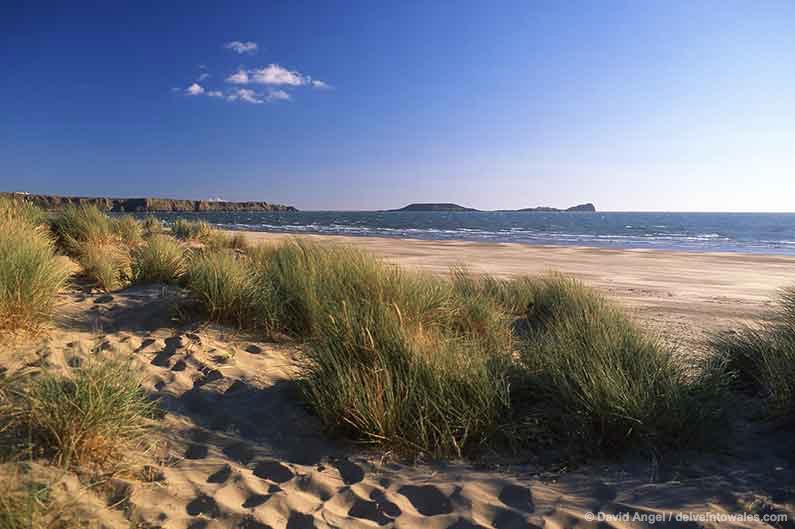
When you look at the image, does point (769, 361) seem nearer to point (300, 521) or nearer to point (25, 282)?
point (300, 521)

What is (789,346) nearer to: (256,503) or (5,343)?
(256,503)

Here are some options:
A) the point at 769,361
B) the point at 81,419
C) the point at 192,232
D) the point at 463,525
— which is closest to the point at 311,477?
the point at 463,525

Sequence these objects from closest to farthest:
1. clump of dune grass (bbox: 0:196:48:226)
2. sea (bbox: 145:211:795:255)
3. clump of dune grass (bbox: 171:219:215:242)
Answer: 1. clump of dune grass (bbox: 0:196:48:226)
2. clump of dune grass (bbox: 171:219:215:242)
3. sea (bbox: 145:211:795:255)

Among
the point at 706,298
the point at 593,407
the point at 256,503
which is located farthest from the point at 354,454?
the point at 706,298

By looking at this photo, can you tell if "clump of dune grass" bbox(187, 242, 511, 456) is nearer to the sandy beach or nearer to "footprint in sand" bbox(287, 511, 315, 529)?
"footprint in sand" bbox(287, 511, 315, 529)

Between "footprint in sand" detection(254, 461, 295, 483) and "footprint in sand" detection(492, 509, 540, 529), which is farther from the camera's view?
"footprint in sand" detection(254, 461, 295, 483)

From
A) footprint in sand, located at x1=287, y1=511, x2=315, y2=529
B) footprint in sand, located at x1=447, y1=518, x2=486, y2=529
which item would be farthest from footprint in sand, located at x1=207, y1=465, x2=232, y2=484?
footprint in sand, located at x1=447, y1=518, x2=486, y2=529

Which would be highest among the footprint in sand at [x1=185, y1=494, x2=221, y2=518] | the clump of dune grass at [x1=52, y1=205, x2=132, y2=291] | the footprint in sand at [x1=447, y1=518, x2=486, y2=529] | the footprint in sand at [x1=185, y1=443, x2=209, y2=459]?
the clump of dune grass at [x1=52, y1=205, x2=132, y2=291]

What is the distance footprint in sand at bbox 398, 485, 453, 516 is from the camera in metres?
2.45

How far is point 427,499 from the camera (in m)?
2.54

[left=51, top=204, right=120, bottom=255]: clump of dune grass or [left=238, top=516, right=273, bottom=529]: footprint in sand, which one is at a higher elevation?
[left=51, top=204, right=120, bottom=255]: clump of dune grass

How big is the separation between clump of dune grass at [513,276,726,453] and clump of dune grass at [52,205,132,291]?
6.00m

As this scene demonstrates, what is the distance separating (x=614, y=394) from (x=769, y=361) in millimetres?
1824

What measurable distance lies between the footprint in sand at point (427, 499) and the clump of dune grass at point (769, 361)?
106 inches
